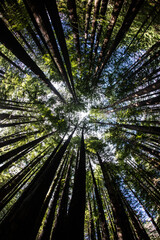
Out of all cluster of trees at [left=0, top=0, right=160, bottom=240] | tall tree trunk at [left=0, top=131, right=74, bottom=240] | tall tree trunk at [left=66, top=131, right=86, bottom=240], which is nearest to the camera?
tall tree trunk at [left=0, top=131, right=74, bottom=240]

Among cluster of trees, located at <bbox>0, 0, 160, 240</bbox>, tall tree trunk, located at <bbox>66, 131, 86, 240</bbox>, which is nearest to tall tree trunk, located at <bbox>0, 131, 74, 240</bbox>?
cluster of trees, located at <bbox>0, 0, 160, 240</bbox>

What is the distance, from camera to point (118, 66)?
6.93 m

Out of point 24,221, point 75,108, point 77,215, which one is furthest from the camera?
point 75,108

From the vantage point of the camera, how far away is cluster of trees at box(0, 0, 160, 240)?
2.59m

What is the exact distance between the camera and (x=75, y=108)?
34.2 feet

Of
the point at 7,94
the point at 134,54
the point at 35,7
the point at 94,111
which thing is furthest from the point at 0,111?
the point at 134,54

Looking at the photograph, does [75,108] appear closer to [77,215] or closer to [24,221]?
[77,215]

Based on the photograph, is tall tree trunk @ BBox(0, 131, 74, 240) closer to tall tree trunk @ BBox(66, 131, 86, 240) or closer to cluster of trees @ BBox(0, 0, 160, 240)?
cluster of trees @ BBox(0, 0, 160, 240)

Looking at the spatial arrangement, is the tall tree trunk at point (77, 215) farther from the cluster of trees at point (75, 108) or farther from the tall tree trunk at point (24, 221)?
the tall tree trunk at point (24, 221)

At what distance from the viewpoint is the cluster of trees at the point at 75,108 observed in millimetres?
2594

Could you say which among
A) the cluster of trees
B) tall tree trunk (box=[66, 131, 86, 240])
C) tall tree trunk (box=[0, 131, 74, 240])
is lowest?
tall tree trunk (box=[0, 131, 74, 240])

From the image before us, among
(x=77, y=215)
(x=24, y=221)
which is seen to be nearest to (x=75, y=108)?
(x=77, y=215)

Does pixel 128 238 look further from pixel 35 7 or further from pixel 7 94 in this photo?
pixel 7 94

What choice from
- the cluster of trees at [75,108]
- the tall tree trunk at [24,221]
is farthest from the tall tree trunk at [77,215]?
the tall tree trunk at [24,221]
